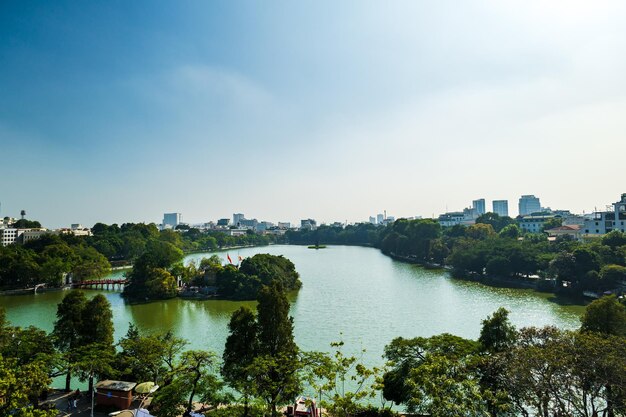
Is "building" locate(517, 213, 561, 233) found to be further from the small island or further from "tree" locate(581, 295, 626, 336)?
"tree" locate(581, 295, 626, 336)

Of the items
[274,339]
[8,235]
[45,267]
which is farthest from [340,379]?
[8,235]

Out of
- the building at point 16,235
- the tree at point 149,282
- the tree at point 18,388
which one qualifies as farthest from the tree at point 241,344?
the building at point 16,235

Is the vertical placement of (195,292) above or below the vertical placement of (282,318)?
below

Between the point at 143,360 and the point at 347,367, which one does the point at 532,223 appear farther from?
the point at 143,360

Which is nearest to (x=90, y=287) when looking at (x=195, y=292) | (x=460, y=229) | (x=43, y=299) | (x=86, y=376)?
(x=43, y=299)

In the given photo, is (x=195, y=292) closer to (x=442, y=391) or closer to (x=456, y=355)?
(x=456, y=355)

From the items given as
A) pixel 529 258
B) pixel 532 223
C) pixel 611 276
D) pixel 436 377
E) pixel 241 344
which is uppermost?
pixel 532 223

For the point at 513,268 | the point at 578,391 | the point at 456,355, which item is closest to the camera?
the point at 578,391

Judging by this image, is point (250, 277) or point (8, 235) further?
point (8, 235)
